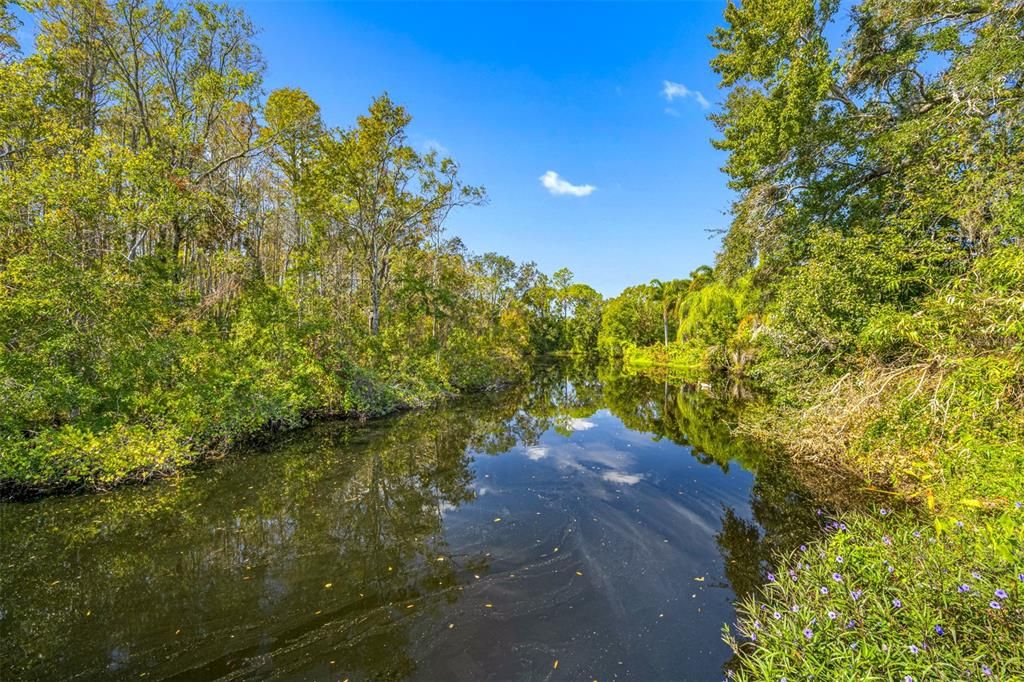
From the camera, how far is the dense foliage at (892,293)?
3.31 meters

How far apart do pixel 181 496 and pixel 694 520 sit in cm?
1034

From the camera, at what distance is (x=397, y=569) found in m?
5.98

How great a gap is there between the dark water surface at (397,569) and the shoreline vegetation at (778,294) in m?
0.90

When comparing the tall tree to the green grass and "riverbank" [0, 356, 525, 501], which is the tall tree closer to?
"riverbank" [0, 356, 525, 501]

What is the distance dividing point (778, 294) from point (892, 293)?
9.80 feet

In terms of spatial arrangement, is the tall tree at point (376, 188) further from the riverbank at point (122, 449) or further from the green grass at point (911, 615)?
the green grass at point (911, 615)

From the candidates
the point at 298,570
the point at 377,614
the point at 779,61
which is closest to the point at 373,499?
the point at 298,570

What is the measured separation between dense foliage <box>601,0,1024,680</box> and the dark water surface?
1.16m

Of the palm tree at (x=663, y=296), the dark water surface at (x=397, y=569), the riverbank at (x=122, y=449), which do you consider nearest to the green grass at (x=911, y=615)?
the dark water surface at (x=397, y=569)

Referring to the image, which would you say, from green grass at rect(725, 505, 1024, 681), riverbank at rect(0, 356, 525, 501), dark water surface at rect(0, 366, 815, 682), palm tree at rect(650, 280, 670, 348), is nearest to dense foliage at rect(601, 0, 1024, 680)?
green grass at rect(725, 505, 1024, 681)

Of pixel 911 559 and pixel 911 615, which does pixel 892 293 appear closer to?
pixel 911 559

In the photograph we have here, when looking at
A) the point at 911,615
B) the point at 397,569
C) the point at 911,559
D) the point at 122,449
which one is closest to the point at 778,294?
the point at 911,559

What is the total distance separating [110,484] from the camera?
28.0 ft

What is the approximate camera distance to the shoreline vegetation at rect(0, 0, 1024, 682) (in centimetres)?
397
